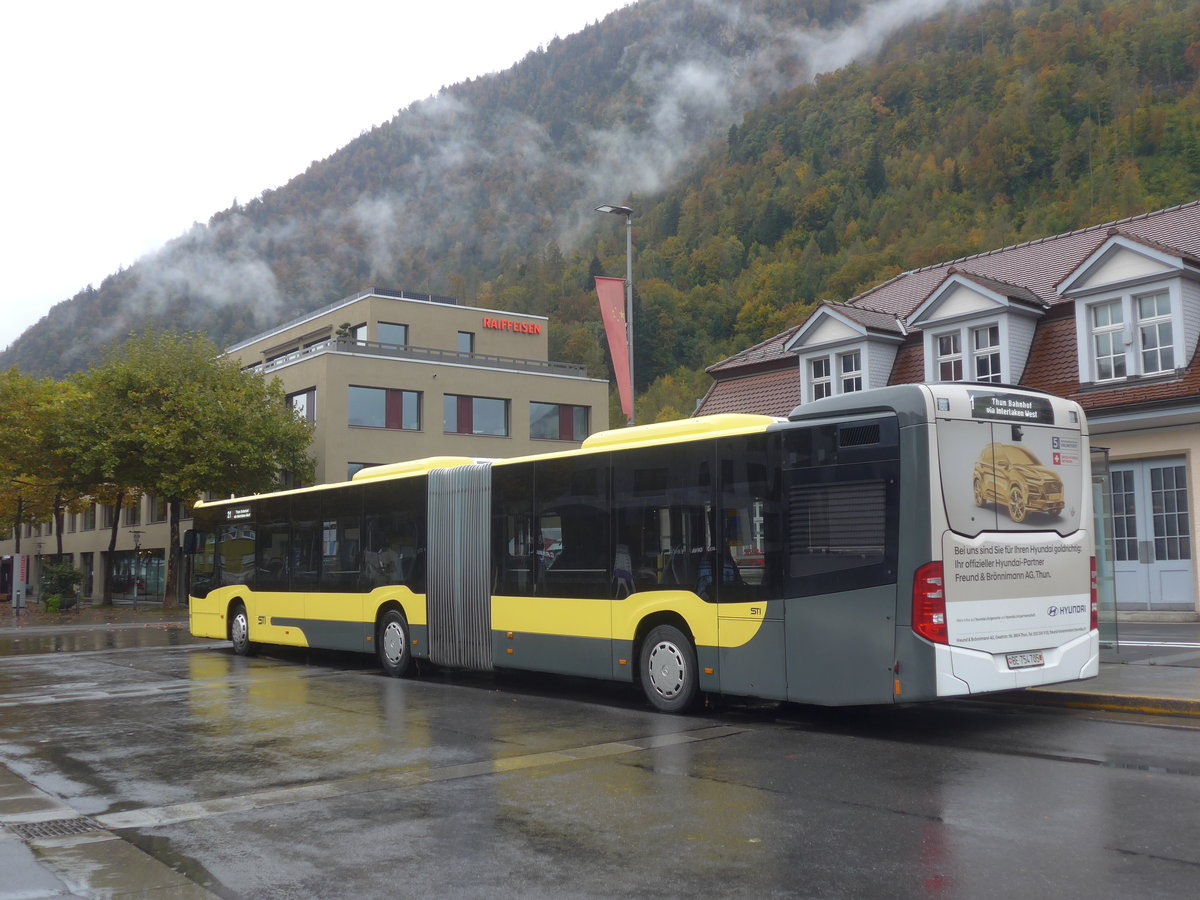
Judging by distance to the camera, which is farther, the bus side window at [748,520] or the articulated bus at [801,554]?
the bus side window at [748,520]

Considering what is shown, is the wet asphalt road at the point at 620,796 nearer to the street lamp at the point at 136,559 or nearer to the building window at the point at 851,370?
the building window at the point at 851,370

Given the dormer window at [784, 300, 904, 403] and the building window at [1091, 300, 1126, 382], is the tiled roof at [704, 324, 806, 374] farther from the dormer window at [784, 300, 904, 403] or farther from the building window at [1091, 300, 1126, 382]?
the building window at [1091, 300, 1126, 382]

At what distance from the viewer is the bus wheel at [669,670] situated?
37.9 ft

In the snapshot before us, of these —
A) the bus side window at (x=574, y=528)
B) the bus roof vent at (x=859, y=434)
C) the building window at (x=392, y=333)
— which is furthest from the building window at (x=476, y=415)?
the bus roof vent at (x=859, y=434)

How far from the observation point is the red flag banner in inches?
850

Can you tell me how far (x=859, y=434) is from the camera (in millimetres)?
10039

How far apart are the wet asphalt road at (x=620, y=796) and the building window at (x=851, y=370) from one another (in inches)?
511

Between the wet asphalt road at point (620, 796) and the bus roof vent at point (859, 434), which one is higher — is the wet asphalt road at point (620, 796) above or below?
below

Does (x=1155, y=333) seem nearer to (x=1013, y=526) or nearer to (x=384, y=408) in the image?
(x=1013, y=526)

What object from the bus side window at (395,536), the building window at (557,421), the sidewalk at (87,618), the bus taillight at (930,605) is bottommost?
the sidewalk at (87,618)

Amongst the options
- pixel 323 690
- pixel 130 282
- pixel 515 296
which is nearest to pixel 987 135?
pixel 515 296

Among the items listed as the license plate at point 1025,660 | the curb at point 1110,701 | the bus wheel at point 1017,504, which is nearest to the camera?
the license plate at point 1025,660

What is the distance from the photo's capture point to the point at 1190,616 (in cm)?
1911

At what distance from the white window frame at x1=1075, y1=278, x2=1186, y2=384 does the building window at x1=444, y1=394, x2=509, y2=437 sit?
32025mm
